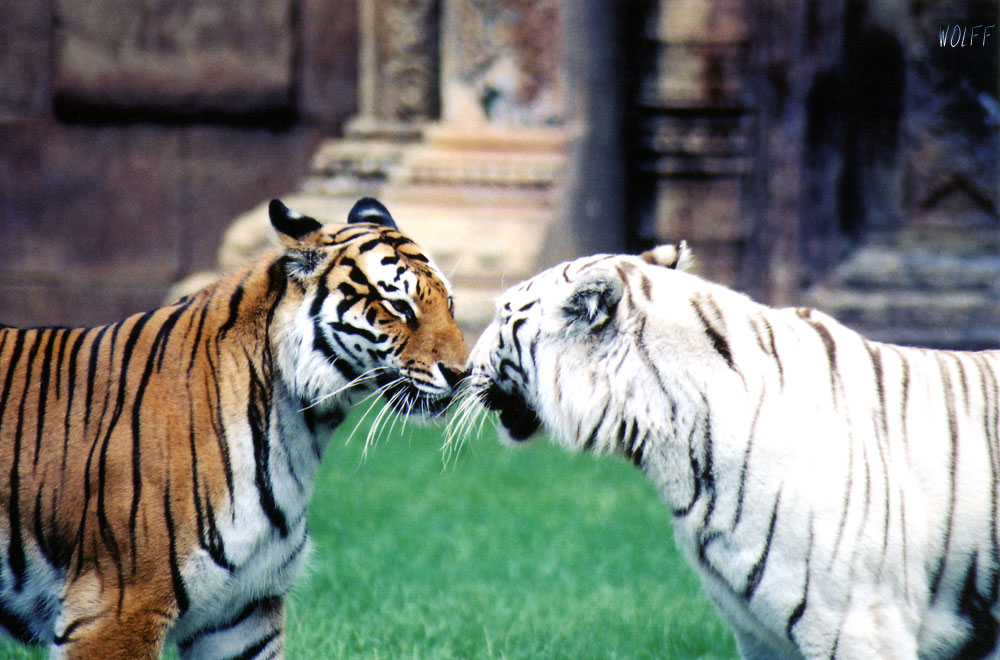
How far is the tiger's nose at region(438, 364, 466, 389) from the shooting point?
3578 millimetres

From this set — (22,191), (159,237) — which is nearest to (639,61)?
(159,237)

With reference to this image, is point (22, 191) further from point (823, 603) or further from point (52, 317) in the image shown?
point (823, 603)

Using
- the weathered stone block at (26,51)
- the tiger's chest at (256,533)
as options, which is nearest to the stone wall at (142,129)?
the weathered stone block at (26,51)

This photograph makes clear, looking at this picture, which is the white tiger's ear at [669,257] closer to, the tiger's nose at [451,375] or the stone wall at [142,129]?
the tiger's nose at [451,375]

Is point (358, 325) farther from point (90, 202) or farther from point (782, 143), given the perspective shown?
point (90, 202)

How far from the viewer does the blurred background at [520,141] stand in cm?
785

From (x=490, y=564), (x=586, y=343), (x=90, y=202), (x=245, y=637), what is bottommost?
(x=490, y=564)

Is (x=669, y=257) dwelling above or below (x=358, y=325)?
above

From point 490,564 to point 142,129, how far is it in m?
4.78

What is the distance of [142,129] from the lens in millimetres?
9188

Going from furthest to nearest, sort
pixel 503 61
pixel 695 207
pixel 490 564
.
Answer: pixel 695 207 → pixel 503 61 → pixel 490 564

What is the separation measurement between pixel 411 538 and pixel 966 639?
10.8 feet

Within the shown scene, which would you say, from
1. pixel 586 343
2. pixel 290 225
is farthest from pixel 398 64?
pixel 586 343

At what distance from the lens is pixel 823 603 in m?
3.12
